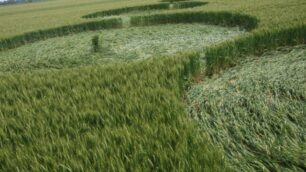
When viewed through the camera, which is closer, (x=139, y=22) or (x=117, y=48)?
(x=117, y=48)

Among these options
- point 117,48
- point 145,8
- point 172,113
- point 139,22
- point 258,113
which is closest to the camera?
point 172,113

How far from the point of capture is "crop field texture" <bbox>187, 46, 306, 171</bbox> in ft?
8.15

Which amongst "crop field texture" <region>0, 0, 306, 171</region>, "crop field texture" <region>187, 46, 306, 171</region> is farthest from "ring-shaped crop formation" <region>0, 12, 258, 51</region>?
"crop field texture" <region>187, 46, 306, 171</region>

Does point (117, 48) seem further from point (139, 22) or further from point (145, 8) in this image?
point (145, 8)

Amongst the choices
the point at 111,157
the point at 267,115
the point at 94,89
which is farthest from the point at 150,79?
the point at 111,157

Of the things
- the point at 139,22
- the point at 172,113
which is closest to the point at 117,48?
the point at 139,22

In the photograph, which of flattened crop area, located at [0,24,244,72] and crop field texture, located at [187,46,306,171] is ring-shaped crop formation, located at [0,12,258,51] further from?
crop field texture, located at [187,46,306,171]

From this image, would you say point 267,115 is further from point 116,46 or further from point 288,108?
point 116,46

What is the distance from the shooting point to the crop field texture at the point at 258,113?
97.8 inches

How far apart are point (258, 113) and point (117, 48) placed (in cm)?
681

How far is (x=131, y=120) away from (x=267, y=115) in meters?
1.44

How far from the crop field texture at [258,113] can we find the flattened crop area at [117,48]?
126 inches

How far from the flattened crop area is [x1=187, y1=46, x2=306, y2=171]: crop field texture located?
319cm

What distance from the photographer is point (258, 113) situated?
10.9 feet
